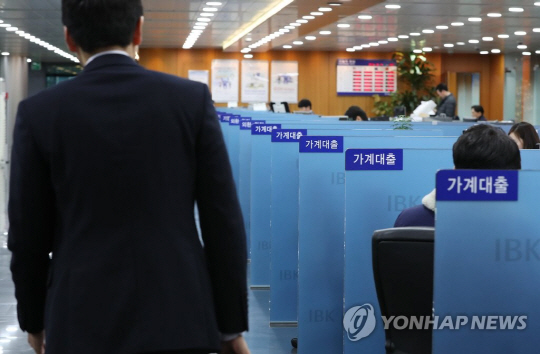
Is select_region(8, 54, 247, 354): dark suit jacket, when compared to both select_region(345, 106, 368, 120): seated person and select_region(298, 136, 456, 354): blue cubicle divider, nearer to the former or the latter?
select_region(298, 136, 456, 354): blue cubicle divider

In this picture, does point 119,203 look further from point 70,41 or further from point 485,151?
point 485,151

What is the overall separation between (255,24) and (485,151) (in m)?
15.4

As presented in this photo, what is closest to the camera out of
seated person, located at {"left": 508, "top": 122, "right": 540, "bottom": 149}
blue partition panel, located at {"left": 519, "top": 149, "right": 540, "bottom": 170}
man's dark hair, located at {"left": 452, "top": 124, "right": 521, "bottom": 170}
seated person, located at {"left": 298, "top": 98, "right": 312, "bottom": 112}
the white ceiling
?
man's dark hair, located at {"left": 452, "top": 124, "right": 521, "bottom": 170}

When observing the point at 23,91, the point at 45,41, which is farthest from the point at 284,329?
the point at 23,91

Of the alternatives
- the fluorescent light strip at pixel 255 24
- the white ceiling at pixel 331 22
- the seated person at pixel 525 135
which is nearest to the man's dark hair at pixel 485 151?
the seated person at pixel 525 135

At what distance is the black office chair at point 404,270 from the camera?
258 cm

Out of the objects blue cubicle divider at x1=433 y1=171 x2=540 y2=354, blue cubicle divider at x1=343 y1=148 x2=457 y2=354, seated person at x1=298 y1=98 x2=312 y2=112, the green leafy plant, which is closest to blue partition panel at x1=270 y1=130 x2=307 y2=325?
blue cubicle divider at x1=343 y1=148 x2=457 y2=354

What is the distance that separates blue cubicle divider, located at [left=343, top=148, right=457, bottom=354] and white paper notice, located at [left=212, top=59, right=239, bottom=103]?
23743 mm

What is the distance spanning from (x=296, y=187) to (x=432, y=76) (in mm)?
22335

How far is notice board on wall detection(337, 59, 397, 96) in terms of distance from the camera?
27.3 meters

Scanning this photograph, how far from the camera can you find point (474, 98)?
2838 centimetres
